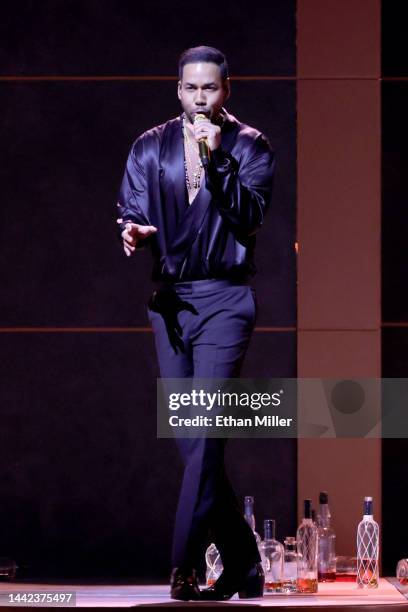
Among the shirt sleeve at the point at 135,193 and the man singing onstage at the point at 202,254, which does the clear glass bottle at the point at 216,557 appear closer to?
the man singing onstage at the point at 202,254

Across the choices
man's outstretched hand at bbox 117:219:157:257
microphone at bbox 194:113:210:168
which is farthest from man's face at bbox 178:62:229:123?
man's outstretched hand at bbox 117:219:157:257

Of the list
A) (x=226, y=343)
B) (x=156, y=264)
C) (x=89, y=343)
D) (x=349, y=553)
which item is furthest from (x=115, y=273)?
(x=349, y=553)

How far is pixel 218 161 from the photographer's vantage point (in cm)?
347

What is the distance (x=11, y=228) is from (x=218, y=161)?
137cm

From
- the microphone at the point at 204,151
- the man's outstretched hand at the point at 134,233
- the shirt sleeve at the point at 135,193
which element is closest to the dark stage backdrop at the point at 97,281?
the shirt sleeve at the point at 135,193

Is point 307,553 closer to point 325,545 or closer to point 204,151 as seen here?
point 325,545

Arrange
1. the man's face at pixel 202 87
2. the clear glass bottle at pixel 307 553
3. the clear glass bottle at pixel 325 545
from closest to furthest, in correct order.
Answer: the man's face at pixel 202 87
the clear glass bottle at pixel 307 553
the clear glass bottle at pixel 325 545

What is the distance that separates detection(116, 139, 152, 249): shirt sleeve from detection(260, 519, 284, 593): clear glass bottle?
1.15 metres

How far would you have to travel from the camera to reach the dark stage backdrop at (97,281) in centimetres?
447

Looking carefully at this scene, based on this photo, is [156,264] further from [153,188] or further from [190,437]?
[190,437]

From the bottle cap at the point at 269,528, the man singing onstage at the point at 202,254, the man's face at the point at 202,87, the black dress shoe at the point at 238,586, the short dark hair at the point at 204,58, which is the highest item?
the short dark hair at the point at 204,58

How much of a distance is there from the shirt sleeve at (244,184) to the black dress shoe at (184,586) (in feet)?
3.58

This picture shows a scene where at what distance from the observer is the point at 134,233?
136 inches

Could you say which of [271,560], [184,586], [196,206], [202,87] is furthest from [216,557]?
[202,87]
